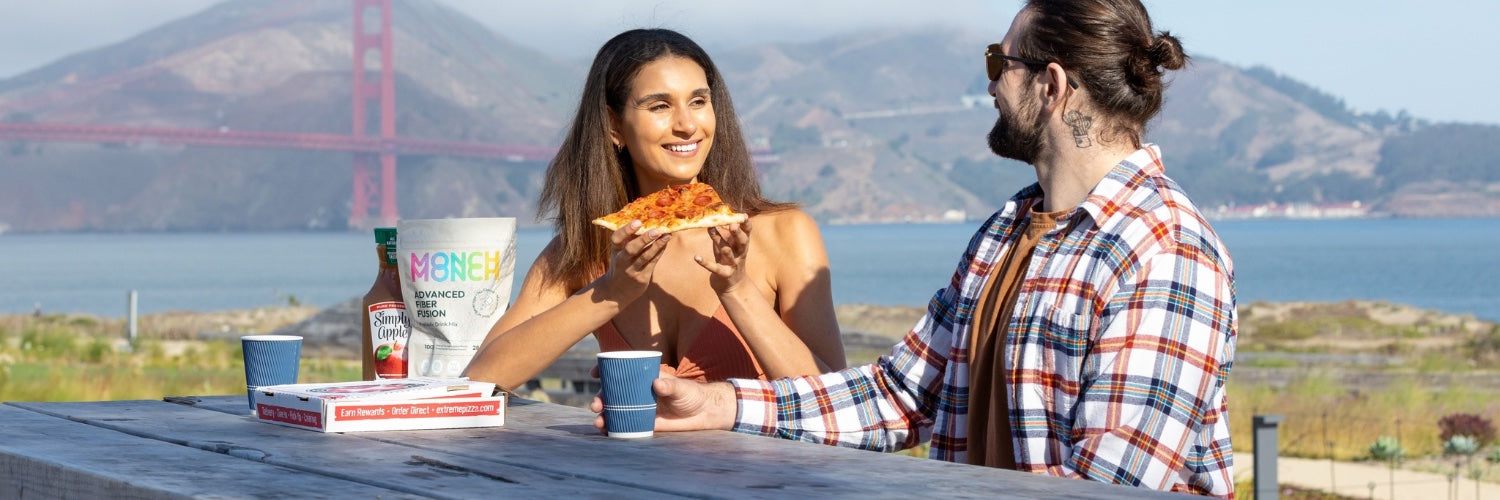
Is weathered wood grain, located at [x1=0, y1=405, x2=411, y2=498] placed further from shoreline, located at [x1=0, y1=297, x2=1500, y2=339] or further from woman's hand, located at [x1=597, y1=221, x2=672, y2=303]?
shoreline, located at [x1=0, y1=297, x2=1500, y2=339]

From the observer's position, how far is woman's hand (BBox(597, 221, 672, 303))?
98.0 inches

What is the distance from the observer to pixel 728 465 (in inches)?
72.8

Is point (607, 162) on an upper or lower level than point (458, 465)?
upper

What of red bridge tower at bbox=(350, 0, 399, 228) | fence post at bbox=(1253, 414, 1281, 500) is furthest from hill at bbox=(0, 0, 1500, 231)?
fence post at bbox=(1253, 414, 1281, 500)

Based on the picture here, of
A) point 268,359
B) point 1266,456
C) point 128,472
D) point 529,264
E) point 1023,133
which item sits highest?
point 529,264

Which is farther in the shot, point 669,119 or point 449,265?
point 669,119

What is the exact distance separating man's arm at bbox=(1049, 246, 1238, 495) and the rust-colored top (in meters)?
1.07

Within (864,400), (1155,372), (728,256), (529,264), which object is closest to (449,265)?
(728,256)

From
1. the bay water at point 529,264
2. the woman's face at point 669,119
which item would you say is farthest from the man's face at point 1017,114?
the bay water at point 529,264

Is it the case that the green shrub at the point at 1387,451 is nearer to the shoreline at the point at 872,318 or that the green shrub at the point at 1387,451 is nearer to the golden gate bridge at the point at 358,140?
the shoreline at the point at 872,318

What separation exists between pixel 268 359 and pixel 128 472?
2.29 feet

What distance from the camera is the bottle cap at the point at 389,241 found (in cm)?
276

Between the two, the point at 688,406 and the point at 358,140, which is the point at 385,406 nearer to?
the point at 688,406

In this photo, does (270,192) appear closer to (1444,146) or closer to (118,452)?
(1444,146)
